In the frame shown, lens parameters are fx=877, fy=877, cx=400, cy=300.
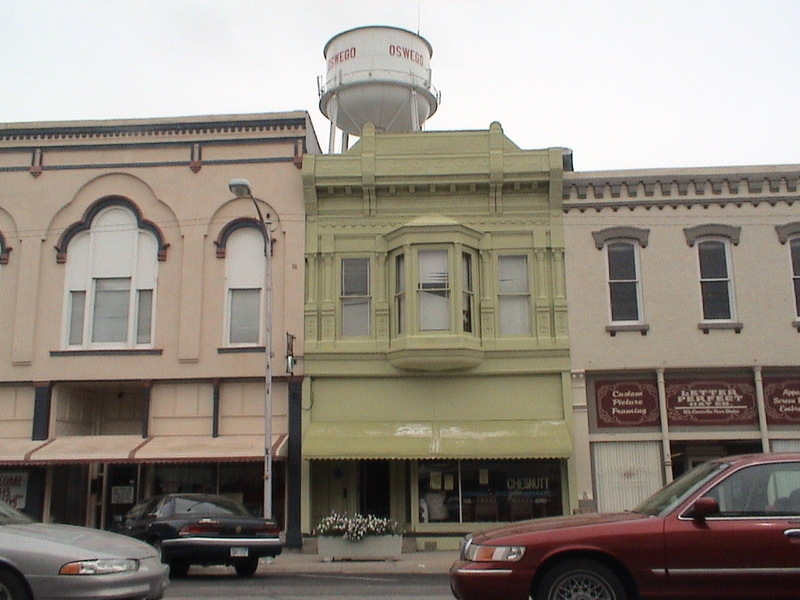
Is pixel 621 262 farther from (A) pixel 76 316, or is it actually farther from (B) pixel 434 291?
(A) pixel 76 316

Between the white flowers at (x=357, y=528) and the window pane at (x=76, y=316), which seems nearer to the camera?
the white flowers at (x=357, y=528)

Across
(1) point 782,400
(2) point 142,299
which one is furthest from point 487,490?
(2) point 142,299

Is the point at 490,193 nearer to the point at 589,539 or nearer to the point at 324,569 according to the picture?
the point at 324,569

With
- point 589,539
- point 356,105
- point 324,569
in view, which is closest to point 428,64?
→ point 356,105

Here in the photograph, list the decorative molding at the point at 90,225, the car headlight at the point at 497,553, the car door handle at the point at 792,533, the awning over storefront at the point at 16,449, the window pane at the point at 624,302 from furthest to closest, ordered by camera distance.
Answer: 1. the decorative molding at the point at 90,225
2. the window pane at the point at 624,302
3. the awning over storefront at the point at 16,449
4. the car headlight at the point at 497,553
5. the car door handle at the point at 792,533

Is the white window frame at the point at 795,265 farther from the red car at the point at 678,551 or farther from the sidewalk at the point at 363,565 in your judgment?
the red car at the point at 678,551

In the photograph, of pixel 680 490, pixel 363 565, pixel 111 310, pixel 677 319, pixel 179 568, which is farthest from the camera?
pixel 111 310

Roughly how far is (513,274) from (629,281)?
2.75 metres

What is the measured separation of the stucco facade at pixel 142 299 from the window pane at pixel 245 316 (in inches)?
1.4

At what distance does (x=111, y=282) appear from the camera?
21578 mm

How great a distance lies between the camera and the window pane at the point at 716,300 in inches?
818

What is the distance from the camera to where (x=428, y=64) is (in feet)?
82.9

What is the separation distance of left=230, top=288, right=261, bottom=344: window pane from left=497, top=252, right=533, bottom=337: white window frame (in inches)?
228

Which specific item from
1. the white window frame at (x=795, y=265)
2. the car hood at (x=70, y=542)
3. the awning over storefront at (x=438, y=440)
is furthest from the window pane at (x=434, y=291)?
the car hood at (x=70, y=542)
